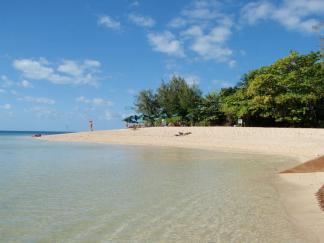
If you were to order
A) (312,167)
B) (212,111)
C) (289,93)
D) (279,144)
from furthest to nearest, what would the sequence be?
(212,111)
(289,93)
(279,144)
(312,167)

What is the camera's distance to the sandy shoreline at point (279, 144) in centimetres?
728

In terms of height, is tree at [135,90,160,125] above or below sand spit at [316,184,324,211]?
above

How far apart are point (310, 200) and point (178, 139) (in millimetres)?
27393

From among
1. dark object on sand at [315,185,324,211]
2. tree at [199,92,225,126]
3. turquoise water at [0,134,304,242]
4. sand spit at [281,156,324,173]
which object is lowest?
turquoise water at [0,134,304,242]

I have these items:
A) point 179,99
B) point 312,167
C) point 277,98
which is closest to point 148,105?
point 179,99

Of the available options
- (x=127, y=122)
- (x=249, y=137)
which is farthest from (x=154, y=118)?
(x=249, y=137)

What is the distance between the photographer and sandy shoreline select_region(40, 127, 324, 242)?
23.9 feet

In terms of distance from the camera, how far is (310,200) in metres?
8.09

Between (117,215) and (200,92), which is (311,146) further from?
(200,92)

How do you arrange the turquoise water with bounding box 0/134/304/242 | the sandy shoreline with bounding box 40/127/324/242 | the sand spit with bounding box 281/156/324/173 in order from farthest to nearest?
the sand spit with bounding box 281/156/324/173 < the sandy shoreline with bounding box 40/127/324/242 < the turquoise water with bounding box 0/134/304/242

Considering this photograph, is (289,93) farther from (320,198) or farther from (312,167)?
(320,198)

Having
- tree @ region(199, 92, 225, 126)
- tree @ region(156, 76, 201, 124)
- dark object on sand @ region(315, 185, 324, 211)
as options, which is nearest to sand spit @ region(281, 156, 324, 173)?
dark object on sand @ region(315, 185, 324, 211)

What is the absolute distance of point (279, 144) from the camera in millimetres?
26875

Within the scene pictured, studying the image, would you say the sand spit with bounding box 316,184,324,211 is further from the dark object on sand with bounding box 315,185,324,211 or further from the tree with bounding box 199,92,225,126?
the tree with bounding box 199,92,225,126
